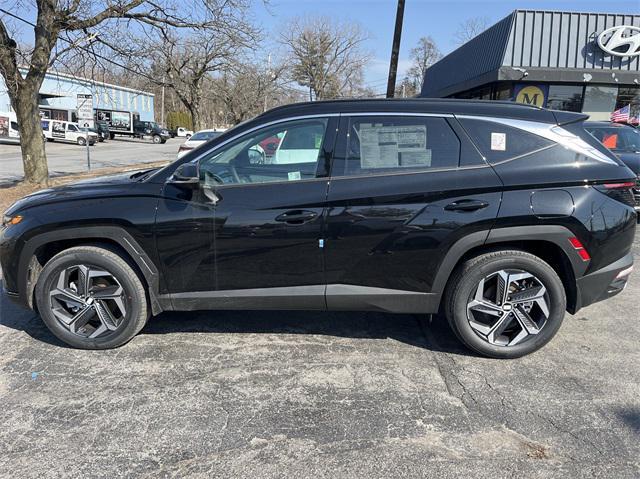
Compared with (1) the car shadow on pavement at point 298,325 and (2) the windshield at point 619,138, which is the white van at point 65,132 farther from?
(1) the car shadow on pavement at point 298,325

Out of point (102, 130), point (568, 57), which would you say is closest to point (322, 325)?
point (568, 57)

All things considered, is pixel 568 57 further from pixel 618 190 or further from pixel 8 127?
pixel 8 127

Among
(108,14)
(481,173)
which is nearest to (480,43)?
(108,14)

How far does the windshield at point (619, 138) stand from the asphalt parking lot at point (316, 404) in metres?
5.98

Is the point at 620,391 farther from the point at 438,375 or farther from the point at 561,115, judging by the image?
the point at 561,115

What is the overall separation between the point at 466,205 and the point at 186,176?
190 cm

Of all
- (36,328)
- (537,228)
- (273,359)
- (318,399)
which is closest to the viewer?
(318,399)

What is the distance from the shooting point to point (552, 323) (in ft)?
10.5

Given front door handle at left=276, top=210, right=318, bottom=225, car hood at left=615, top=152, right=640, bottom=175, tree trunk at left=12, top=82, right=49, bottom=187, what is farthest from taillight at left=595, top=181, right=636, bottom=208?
tree trunk at left=12, top=82, right=49, bottom=187

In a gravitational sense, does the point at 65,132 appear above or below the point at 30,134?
above

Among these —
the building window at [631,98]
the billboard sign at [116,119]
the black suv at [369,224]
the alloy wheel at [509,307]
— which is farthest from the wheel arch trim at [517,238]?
the billboard sign at [116,119]

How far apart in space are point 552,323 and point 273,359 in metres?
2.02

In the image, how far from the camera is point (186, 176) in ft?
9.86

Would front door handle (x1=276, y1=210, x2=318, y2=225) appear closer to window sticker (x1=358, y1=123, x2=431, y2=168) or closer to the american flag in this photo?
window sticker (x1=358, y1=123, x2=431, y2=168)
